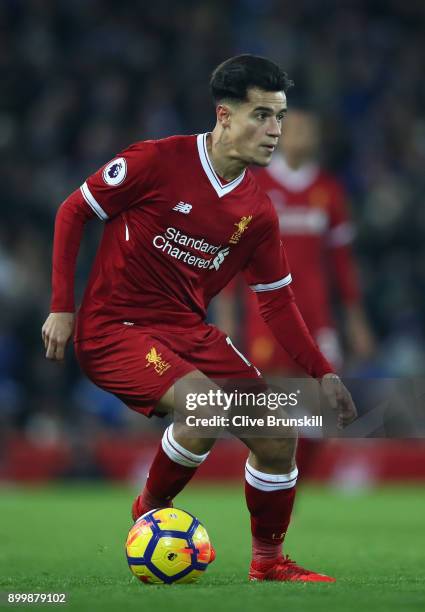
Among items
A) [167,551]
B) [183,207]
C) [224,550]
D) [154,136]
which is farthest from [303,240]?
[154,136]

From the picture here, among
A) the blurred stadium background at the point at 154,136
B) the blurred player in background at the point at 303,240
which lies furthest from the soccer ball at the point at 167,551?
the blurred stadium background at the point at 154,136

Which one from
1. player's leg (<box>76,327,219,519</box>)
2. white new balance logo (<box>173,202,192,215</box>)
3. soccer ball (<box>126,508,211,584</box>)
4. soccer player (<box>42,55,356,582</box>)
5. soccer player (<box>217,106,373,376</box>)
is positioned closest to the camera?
soccer ball (<box>126,508,211,584</box>)

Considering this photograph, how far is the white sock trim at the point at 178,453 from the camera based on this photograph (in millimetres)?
4730

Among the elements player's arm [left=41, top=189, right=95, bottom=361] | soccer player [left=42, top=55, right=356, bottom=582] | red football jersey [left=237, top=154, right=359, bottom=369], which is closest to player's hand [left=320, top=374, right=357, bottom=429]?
soccer player [left=42, top=55, right=356, bottom=582]

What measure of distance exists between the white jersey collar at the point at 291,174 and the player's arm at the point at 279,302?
2.40 metres

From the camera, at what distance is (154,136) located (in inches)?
511

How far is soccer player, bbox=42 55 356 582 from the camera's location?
15.5 feet

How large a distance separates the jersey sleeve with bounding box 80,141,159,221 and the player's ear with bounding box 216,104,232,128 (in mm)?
284

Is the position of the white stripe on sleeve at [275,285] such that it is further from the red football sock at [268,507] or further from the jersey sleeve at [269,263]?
the red football sock at [268,507]

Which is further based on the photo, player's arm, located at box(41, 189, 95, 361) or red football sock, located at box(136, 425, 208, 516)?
red football sock, located at box(136, 425, 208, 516)

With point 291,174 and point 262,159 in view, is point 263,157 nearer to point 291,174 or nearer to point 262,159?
point 262,159

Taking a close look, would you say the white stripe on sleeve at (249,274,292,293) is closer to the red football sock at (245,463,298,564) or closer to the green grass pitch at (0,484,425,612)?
the red football sock at (245,463,298,564)

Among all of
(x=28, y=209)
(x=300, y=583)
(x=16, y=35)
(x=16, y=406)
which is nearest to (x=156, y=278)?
(x=300, y=583)

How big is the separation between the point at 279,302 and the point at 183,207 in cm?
57
